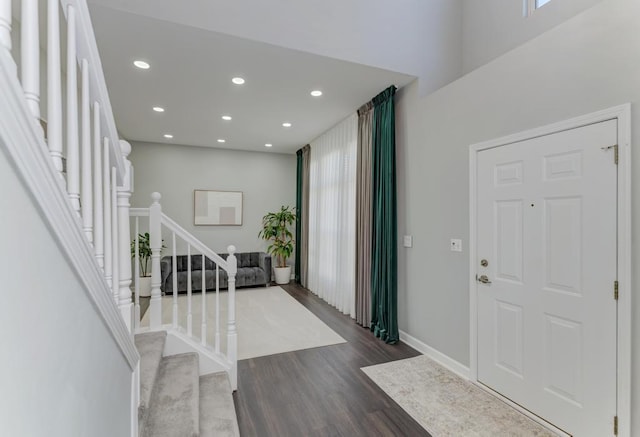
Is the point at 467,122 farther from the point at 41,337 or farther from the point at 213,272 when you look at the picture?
the point at 213,272

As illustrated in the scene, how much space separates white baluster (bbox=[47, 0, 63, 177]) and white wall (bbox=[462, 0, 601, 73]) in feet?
12.0

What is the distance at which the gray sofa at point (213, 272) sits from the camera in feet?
17.9

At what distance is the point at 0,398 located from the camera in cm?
55

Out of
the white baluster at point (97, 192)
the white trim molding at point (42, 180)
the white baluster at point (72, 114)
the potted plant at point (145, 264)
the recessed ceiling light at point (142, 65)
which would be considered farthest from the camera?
the potted plant at point (145, 264)

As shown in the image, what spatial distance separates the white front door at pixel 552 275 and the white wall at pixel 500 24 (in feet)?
Result: 4.99

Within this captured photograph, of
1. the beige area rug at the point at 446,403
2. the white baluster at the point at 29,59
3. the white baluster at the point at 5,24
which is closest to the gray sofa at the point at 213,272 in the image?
the beige area rug at the point at 446,403

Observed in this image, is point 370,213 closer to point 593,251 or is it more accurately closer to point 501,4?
point 593,251

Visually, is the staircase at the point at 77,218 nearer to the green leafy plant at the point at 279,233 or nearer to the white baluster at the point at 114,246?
the white baluster at the point at 114,246

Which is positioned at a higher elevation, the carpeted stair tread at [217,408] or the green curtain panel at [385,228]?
the green curtain panel at [385,228]

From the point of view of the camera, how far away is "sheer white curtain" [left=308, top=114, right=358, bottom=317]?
14.4ft

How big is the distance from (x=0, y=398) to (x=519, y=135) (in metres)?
2.87

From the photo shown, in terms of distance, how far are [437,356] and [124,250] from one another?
2.90 metres

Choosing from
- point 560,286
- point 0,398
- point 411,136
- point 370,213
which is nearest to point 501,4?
point 411,136

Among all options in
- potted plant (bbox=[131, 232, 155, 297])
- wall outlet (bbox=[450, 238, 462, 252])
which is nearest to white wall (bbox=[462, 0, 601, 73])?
wall outlet (bbox=[450, 238, 462, 252])
